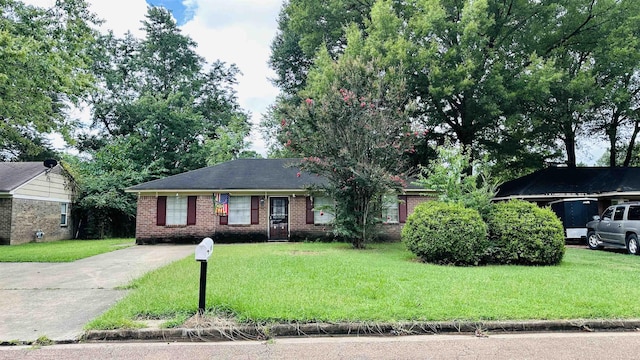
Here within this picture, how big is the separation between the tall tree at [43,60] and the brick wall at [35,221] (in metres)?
6.61

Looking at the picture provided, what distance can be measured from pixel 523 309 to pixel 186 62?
36.1 metres

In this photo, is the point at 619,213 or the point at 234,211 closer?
the point at 619,213

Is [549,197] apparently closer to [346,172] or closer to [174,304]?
[346,172]

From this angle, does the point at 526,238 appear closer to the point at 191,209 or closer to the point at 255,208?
the point at 255,208

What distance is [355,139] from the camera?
1327 cm

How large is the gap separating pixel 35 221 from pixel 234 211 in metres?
10.3

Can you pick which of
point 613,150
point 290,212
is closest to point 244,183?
point 290,212

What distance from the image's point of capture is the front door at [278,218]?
1819cm

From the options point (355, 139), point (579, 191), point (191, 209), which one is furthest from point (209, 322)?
point (579, 191)

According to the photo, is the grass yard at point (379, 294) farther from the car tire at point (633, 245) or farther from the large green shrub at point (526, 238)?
the car tire at point (633, 245)

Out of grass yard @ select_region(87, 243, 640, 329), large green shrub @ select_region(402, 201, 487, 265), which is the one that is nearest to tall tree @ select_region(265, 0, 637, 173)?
large green shrub @ select_region(402, 201, 487, 265)

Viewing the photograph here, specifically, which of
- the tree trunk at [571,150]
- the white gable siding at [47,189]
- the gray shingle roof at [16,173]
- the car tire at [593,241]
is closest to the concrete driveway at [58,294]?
the gray shingle roof at [16,173]

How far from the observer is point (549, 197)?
782 inches

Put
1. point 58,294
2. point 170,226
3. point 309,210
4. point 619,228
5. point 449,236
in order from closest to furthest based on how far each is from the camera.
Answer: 1. point 58,294
2. point 449,236
3. point 619,228
4. point 170,226
5. point 309,210
